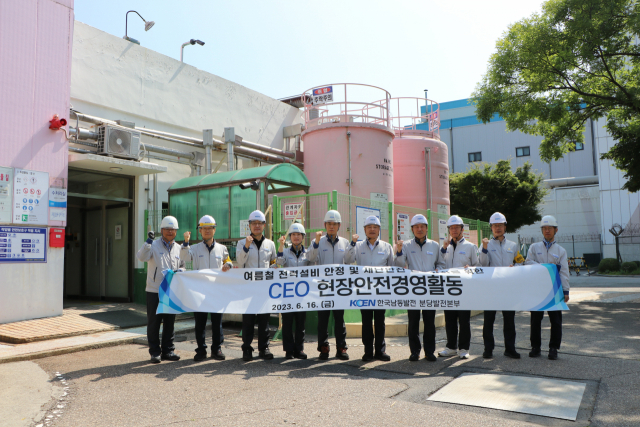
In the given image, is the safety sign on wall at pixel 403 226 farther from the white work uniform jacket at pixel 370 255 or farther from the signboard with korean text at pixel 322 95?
the signboard with korean text at pixel 322 95

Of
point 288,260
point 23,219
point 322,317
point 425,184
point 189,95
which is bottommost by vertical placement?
point 322,317

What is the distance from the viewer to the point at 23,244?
9.66 metres

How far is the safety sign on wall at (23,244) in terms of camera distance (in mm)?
9367

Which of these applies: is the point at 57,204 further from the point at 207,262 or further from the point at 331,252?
the point at 331,252

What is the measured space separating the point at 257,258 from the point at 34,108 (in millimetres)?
6151

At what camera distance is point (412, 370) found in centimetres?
640

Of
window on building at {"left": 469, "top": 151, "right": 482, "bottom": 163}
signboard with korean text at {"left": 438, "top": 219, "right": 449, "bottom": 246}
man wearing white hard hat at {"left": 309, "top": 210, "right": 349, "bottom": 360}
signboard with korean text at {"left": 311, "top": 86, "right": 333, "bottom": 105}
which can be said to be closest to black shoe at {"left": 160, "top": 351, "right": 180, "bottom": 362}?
man wearing white hard hat at {"left": 309, "top": 210, "right": 349, "bottom": 360}

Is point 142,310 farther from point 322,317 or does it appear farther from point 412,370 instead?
point 412,370

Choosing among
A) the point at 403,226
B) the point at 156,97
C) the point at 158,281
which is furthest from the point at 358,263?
the point at 156,97

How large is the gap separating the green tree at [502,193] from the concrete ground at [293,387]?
19.2 meters

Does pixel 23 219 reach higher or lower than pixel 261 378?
higher

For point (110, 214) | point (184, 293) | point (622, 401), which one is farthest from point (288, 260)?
point (110, 214)

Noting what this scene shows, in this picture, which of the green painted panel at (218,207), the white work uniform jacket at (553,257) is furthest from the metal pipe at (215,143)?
the white work uniform jacket at (553,257)

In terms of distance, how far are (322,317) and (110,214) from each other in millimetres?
8588
